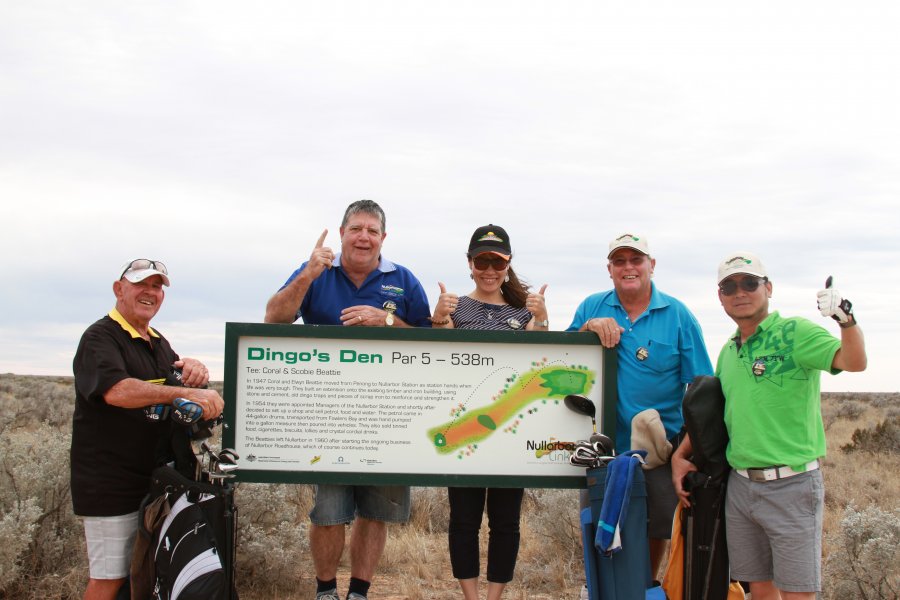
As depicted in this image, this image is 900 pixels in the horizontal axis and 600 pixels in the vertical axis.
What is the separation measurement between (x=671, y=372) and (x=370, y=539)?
234 cm

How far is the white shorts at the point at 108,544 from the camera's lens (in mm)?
4727

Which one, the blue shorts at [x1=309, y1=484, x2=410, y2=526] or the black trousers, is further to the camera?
the blue shorts at [x1=309, y1=484, x2=410, y2=526]

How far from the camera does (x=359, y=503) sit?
588cm

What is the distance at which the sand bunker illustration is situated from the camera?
549cm

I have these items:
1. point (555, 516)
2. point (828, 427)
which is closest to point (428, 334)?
point (555, 516)

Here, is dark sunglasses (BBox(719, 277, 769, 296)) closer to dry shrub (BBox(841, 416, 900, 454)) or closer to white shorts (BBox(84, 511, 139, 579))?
white shorts (BBox(84, 511, 139, 579))

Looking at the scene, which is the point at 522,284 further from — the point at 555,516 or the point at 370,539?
the point at 555,516

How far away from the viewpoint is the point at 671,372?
17.9 feet

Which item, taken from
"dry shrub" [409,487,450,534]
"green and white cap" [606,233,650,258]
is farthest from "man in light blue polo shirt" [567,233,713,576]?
"dry shrub" [409,487,450,534]

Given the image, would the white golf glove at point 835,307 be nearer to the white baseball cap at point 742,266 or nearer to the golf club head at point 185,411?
the white baseball cap at point 742,266

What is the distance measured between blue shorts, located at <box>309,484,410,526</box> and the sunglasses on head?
5.24 ft

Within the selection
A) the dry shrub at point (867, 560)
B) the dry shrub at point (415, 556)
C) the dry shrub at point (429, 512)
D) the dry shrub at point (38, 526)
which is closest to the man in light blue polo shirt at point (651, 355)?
the dry shrub at point (867, 560)

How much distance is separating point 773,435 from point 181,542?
324 cm

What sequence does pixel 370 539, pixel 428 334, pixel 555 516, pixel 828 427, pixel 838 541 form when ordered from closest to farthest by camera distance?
pixel 428 334, pixel 370 539, pixel 838 541, pixel 555 516, pixel 828 427
